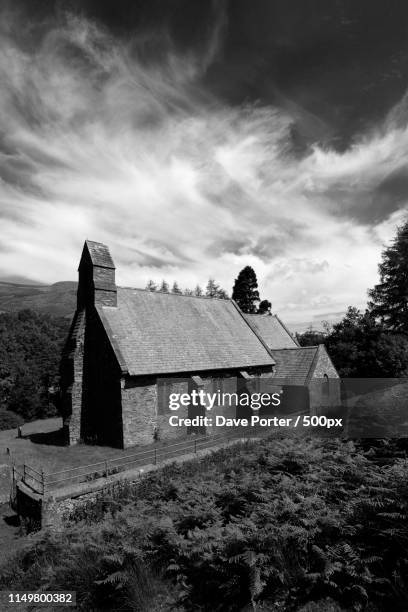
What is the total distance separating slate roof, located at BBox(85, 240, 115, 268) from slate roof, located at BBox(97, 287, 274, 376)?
→ 241 centimetres

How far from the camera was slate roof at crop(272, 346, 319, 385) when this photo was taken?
98.7ft

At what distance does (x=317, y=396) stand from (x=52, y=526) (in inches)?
906

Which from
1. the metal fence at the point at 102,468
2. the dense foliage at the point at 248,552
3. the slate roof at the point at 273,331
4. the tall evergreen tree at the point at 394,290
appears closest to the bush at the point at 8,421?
the metal fence at the point at 102,468

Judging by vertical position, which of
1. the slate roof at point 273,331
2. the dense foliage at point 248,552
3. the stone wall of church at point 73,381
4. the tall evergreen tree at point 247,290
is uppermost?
the tall evergreen tree at point 247,290

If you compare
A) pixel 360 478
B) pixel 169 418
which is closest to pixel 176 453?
pixel 169 418

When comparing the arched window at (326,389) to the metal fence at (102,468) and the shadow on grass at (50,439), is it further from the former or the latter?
the shadow on grass at (50,439)

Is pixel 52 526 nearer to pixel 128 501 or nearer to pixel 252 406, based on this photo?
pixel 128 501

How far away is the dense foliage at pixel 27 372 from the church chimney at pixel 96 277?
27305mm

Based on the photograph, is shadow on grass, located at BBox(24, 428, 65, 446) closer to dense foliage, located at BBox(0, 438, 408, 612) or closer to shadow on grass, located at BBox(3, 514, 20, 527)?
shadow on grass, located at BBox(3, 514, 20, 527)

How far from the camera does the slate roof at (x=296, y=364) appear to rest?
30.1 metres

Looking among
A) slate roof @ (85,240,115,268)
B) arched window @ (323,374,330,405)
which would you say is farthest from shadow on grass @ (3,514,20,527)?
arched window @ (323,374,330,405)

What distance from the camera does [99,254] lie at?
86.1 feet

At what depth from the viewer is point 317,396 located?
100ft

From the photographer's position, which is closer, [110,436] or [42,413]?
[110,436]
